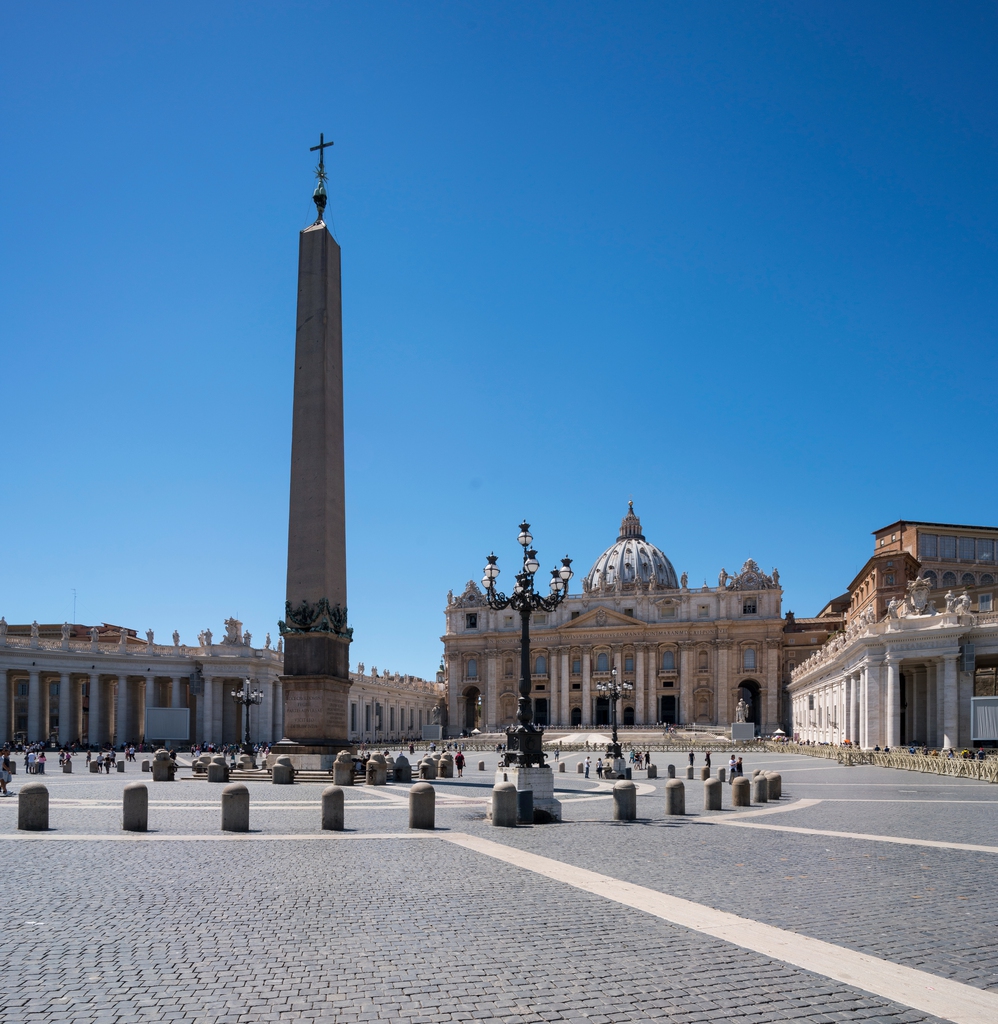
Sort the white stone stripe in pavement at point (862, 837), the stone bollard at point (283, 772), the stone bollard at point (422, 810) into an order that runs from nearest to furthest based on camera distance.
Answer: the white stone stripe in pavement at point (862, 837)
the stone bollard at point (422, 810)
the stone bollard at point (283, 772)

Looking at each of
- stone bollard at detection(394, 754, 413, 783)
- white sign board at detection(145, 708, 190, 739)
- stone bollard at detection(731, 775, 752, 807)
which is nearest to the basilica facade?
white sign board at detection(145, 708, 190, 739)

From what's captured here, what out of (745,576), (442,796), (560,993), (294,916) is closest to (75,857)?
(294,916)

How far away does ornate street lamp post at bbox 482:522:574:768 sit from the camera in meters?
18.2

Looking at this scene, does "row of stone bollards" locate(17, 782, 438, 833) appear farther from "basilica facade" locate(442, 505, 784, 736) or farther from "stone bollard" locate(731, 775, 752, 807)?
"basilica facade" locate(442, 505, 784, 736)

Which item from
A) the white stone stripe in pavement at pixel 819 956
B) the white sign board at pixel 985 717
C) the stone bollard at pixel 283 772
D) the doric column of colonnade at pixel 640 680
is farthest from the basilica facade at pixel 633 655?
the white stone stripe in pavement at pixel 819 956

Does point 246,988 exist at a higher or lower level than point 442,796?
higher

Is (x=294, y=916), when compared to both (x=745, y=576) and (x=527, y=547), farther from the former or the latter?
(x=745, y=576)

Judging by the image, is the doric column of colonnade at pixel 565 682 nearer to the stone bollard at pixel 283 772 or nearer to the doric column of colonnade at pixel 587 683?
the doric column of colonnade at pixel 587 683

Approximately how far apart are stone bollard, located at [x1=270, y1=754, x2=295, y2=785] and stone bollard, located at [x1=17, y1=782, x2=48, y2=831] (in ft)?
36.0

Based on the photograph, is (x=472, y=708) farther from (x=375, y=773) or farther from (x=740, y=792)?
(x=740, y=792)

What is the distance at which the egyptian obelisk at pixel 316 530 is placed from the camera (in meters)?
26.6

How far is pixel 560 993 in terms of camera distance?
20.0 feet

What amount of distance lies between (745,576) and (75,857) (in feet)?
367

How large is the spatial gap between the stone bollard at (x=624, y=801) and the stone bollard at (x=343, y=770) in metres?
9.80
